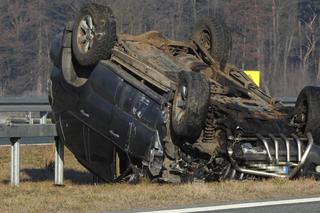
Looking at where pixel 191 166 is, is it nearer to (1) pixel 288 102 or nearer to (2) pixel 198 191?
(2) pixel 198 191

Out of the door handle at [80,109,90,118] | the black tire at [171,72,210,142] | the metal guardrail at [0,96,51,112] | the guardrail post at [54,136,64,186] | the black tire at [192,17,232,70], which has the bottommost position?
the guardrail post at [54,136,64,186]

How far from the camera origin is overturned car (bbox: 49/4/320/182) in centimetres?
1038

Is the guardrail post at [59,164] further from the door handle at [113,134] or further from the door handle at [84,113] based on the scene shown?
the door handle at [113,134]

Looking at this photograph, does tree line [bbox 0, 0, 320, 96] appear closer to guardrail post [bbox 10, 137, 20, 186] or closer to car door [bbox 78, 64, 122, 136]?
guardrail post [bbox 10, 137, 20, 186]

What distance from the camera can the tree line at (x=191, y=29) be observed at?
6091 cm

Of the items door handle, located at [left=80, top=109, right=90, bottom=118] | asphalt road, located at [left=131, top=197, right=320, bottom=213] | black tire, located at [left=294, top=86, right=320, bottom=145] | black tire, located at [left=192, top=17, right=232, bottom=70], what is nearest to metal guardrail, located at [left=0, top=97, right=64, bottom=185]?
door handle, located at [left=80, top=109, right=90, bottom=118]

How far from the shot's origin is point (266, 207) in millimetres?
7922

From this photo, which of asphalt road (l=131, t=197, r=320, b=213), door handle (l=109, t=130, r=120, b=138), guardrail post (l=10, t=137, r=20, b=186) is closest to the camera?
asphalt road (l=131, t=197, r=320, b=213)

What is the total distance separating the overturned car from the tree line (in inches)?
1814

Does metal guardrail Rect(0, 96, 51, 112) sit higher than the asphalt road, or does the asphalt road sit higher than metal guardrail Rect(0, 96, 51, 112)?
the asphalt road

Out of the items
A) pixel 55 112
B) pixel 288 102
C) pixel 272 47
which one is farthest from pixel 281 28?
pixel 55 112

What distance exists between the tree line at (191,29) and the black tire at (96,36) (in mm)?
46435

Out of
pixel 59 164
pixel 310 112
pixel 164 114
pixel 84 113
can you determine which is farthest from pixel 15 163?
pixel 310 112

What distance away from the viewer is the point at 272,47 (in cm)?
6438
